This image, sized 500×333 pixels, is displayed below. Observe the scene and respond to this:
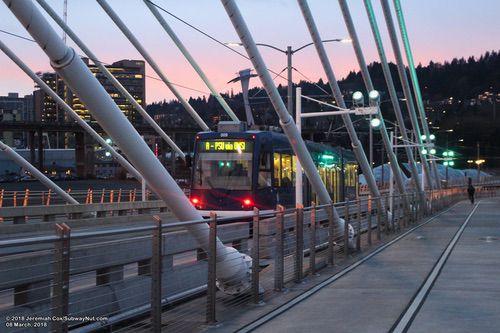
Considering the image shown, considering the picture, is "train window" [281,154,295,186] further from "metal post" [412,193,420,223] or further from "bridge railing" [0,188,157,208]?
"bridge railing" [0,188,157,208]

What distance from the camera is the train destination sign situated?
74.2 feet

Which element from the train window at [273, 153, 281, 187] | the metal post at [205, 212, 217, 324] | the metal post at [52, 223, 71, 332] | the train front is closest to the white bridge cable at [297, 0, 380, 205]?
the train window at [273, 153, 281, 187]

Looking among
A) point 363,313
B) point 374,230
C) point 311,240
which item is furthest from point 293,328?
point 374,230

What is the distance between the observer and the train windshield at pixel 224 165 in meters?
22.6

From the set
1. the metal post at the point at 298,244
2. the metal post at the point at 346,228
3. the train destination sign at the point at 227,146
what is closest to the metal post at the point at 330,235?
the metal post at the point at 346,228

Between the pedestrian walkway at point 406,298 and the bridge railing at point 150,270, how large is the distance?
0.85m

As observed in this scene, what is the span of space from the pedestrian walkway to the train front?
5.79 m

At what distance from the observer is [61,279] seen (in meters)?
5.98

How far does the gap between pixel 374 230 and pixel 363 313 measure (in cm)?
1601

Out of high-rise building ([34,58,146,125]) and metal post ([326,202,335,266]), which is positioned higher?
high-rise building ([34,58,146,125])

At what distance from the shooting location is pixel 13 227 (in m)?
24.4

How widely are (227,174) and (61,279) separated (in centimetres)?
1684

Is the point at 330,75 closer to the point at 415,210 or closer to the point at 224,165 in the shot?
the point at 224,165

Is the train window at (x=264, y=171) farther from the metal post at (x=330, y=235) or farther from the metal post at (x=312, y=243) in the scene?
the metal post at (x=312, y=243)
